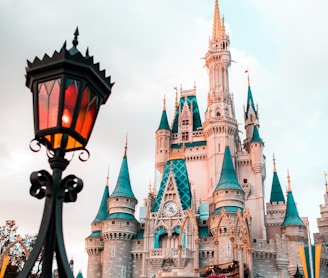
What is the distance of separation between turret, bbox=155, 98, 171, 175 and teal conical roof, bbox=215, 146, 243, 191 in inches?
323

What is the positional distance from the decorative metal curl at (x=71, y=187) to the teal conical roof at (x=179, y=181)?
1394 inches

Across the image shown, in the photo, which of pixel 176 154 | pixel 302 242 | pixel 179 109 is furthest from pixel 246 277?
pixel 179 109

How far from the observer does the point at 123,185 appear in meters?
39.5

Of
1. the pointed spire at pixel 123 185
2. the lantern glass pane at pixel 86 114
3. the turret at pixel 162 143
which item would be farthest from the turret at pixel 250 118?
the lantern glass pane at pixel 86 114

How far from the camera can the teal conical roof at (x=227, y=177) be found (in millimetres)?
37362

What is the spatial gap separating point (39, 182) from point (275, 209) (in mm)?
46230

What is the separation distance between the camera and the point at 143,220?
4038cm

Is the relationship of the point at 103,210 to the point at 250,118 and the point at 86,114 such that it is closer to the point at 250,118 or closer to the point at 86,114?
the point at 250,118

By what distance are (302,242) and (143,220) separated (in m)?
13.8

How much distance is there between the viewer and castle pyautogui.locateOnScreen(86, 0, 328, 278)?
34500mm

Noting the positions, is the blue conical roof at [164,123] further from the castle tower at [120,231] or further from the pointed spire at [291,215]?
the pointed spire at [291,215]

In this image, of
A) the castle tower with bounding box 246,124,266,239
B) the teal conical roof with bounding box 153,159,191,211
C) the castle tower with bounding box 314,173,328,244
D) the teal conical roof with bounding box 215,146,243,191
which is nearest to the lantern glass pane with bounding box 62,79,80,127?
the teal conical roof with bounding box 215,146,243,191

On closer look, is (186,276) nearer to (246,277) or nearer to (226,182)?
(246,277)

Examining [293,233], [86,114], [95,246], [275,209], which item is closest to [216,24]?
[275,209]
